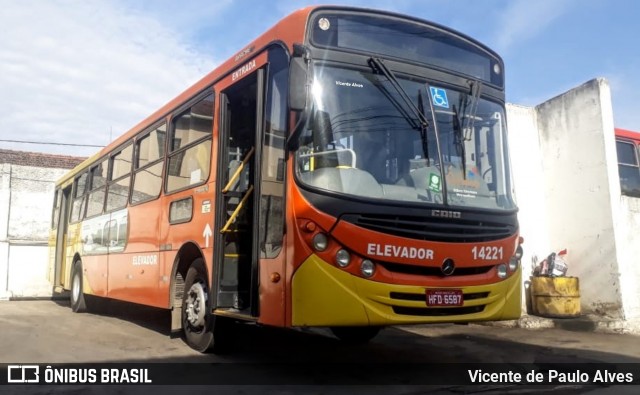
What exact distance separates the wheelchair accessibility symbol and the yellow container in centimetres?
590

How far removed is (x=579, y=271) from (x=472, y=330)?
2480mm

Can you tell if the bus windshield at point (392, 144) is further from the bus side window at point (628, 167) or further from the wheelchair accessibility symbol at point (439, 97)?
the bus side window at point (628, 167)

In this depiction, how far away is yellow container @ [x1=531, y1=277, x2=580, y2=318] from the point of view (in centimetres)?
980

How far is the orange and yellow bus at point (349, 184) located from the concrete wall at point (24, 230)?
9.46 m

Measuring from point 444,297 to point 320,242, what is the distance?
1.23 meters

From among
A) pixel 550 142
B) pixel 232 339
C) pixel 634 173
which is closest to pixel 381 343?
pixel 232 339

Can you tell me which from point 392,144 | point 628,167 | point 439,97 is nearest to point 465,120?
point 439,97

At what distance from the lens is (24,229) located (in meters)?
14.6

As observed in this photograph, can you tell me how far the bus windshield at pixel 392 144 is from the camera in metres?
4.79

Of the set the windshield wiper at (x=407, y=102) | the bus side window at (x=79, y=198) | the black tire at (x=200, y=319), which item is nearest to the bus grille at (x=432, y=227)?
the windshield wiper at (x=407, y=102)

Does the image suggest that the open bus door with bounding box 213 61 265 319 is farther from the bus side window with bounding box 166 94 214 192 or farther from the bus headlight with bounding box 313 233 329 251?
the bus headlight with bounding box 313 233 329 251

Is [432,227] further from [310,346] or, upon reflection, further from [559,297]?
[559,297]

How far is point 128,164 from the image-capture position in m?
8.84

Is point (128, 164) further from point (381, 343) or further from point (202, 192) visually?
point (381, 343)
